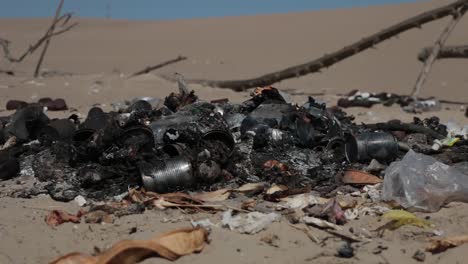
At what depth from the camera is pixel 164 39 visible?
2441cm

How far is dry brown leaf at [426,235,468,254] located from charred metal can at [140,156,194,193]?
1.55m

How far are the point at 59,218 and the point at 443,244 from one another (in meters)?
2.06

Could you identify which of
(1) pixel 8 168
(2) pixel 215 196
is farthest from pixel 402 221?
(1) pixel 8 168

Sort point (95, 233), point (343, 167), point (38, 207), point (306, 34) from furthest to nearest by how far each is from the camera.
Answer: point (306, 34)
point (343, 167)
point (38, 207)
point (95, 233)

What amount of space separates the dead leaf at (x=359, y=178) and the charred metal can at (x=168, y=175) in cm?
108

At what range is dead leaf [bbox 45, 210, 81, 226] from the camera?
324 cm

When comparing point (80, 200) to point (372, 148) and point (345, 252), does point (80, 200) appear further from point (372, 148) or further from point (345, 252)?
point (372, 148)

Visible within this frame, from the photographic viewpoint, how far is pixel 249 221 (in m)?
3.13

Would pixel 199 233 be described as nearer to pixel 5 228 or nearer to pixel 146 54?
pixel 5 228

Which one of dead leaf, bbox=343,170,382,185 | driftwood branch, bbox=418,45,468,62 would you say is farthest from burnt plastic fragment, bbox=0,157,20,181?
driftwood branch, bbox=418,45,468,62

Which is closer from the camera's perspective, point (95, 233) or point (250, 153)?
point (95, 233)

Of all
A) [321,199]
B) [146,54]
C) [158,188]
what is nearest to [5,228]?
[158,188]

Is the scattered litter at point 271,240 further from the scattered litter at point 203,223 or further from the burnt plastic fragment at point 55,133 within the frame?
the burnt plastic fragment at point 55,133

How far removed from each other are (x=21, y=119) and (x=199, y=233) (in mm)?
2732
